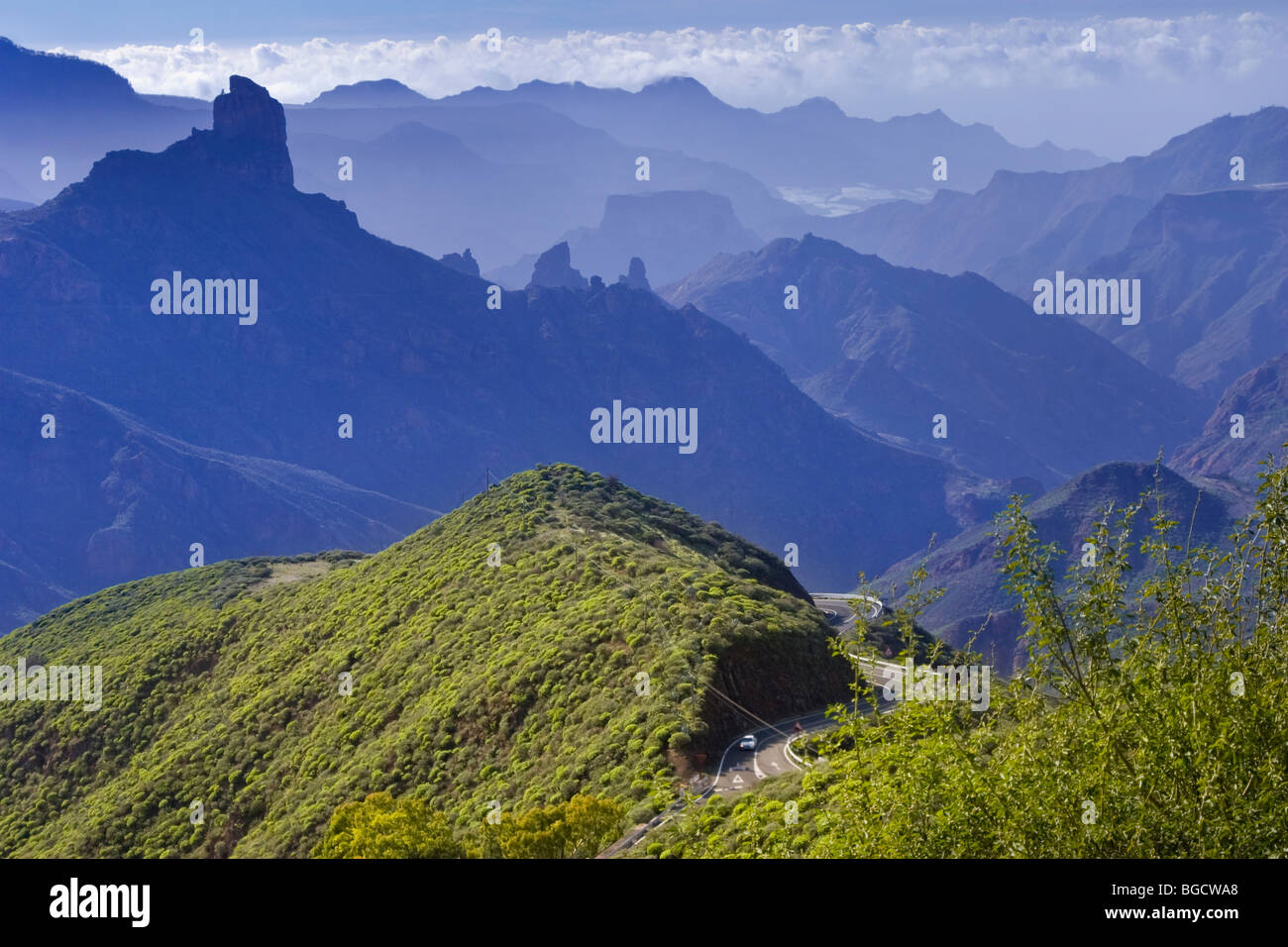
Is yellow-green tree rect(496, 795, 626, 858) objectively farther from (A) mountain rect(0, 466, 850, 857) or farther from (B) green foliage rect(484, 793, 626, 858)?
(A) mountain rect(0, 466, 850, 857)

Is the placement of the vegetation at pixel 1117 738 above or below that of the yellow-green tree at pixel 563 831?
above

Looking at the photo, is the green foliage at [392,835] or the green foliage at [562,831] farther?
the green foliage at [562,831]

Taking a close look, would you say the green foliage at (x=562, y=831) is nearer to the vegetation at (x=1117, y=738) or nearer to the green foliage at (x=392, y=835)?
the green foliage at (x=392, y=835)

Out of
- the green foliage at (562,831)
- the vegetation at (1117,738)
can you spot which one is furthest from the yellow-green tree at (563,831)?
the vegetation at (1117,738)

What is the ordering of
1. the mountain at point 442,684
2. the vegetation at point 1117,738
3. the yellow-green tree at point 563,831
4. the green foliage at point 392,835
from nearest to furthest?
the vegetation at point 1117,738, the green foliage at point 392,835, the yellow-green tree at point 563,831, the mountain at point 442,684

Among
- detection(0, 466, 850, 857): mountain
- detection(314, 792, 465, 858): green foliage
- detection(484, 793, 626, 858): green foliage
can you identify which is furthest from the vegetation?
detection(0, 466, 850, 857): mountain

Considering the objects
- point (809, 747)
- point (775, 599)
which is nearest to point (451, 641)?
point (775, 599)
